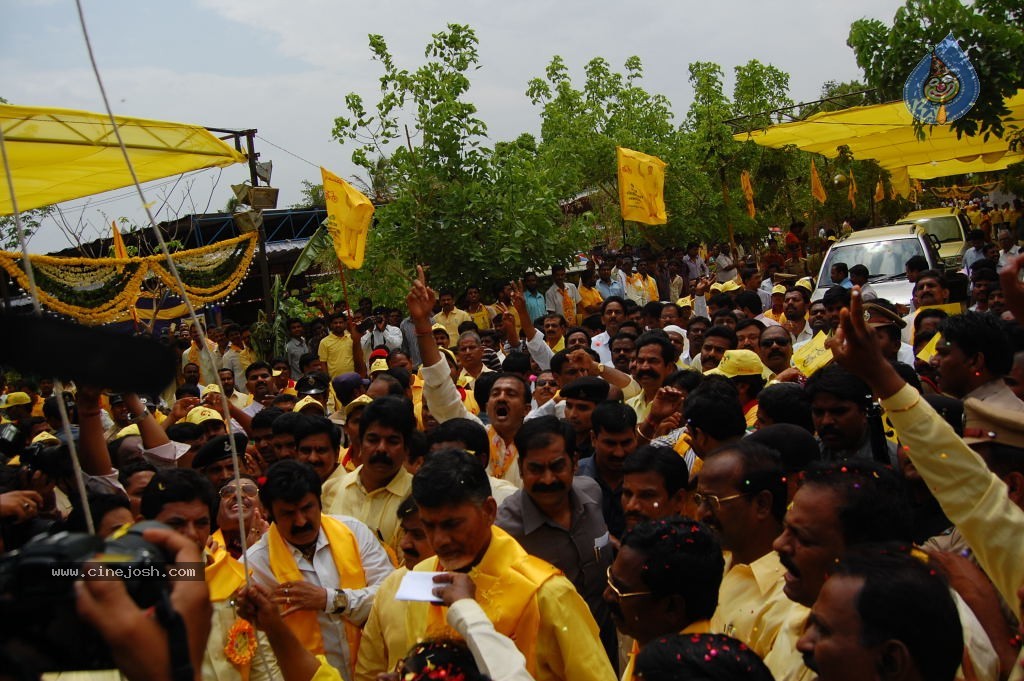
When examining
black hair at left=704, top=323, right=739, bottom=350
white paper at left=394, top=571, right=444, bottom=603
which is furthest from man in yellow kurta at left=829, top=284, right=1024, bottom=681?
black hair at left=704, top=323, right=739, bottom=350

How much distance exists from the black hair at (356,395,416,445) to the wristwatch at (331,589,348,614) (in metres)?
1.16

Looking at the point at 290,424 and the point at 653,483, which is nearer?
the point at 653,483

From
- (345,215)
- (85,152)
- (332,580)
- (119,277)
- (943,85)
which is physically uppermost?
(85,152)

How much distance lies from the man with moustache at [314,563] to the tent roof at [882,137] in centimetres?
1055

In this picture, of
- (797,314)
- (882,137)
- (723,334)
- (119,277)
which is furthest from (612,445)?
(882,137)

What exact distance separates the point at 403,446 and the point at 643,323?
5.79m

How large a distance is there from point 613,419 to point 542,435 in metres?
0.68

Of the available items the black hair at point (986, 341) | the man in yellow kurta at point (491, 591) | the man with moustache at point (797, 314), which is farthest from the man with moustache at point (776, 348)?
the man in yellow kurta at point (491, 591)

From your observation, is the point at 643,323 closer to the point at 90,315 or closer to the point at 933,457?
the point at 90,315

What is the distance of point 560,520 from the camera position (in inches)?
150

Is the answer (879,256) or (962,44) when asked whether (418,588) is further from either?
(879,256)

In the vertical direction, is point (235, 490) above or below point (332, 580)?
above

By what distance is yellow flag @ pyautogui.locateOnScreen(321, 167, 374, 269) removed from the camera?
9.52m

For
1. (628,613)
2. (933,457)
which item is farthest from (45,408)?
(933,457)
